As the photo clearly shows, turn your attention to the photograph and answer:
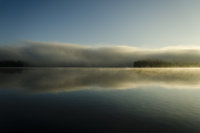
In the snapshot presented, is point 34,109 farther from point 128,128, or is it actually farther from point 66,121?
point 128,128

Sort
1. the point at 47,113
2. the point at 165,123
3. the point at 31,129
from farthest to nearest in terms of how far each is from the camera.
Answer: the point at 47,113 → the point at 165,123 → the point at 31,129

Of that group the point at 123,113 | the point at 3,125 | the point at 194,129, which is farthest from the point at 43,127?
the point at 194,129

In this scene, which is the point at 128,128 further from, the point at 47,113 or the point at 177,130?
the point at 47,113

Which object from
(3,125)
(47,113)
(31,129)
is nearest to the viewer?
(31,129)

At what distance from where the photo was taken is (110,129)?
13.8m

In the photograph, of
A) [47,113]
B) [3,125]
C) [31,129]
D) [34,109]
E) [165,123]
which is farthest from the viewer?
[34,109]

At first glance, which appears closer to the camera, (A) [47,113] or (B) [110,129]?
(B) [110,129]

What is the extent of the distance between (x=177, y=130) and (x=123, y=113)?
6493mm

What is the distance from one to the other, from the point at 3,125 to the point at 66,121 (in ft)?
18.8

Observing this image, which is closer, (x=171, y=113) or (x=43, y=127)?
(x=43, y=127)

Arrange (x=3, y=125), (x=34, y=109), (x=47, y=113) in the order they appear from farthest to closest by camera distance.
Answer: (x=34, y=109), (x=47, y=113), (x=3, y=125)

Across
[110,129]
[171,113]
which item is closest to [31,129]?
[110,129]

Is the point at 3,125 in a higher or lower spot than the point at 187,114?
higher

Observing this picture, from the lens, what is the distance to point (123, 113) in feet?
61.5
